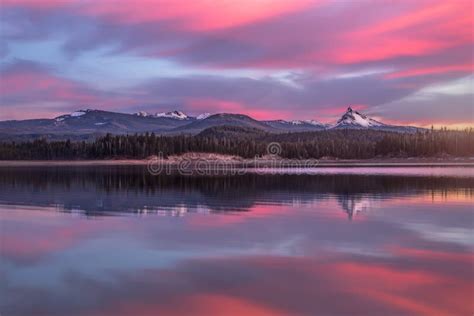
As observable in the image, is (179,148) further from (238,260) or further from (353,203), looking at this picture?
(238,260)

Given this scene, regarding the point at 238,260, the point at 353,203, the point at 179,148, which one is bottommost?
the point at 238,260

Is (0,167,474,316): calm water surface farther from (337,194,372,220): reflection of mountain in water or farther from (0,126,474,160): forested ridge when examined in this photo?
(0,126,474,160): forested ridge

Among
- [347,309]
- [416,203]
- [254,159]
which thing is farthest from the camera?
[254,159]

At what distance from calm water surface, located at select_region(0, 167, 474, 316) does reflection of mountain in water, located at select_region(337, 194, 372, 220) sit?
4.3 inches

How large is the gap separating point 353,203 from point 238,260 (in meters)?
16.7

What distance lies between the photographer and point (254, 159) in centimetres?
18400

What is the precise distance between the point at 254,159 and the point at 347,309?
174 meters

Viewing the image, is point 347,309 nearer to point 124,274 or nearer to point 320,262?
point 320,262

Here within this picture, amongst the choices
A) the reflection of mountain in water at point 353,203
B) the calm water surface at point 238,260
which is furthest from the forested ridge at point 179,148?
the calm water surface at point 238,260

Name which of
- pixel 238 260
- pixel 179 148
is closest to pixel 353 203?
pixel 238 260

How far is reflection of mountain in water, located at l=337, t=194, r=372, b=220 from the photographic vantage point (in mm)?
A: 26516

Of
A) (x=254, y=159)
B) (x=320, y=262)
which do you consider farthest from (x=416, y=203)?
(x=254, y=159)

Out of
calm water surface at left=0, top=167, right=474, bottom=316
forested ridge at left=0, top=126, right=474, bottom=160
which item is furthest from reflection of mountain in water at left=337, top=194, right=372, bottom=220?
forested ridge at left=0, top=126, right=474, bottom=160

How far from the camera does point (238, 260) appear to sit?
14.8 metres
